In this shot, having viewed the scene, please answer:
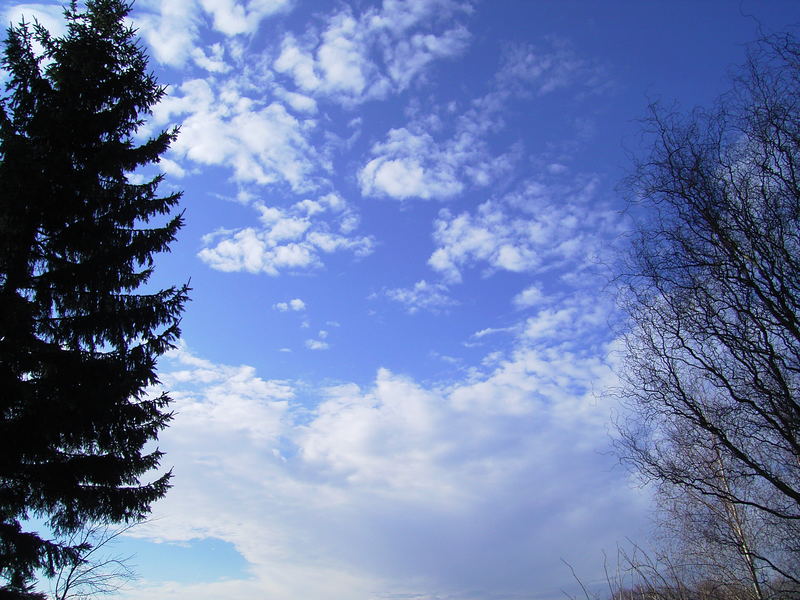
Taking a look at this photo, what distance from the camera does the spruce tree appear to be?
7125 millimetres

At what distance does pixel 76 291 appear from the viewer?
27.0ft

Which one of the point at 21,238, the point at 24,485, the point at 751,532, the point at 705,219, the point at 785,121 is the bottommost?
the point at 751,532

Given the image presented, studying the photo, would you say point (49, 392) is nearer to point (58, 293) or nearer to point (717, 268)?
point (58, 293)

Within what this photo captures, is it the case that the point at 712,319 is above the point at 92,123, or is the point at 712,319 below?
below

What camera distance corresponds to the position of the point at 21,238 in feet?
25.4

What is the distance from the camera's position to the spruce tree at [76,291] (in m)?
7.12

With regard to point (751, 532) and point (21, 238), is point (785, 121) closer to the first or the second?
point (21, 238)

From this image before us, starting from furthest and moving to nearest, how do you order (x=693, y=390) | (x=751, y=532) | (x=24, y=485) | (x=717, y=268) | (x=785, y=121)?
(x=751, y=532) → (x=24, y=485) → (x=693, y=390) → (x=717, y=268) → (x=785, y=121)

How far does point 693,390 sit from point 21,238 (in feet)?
35.2

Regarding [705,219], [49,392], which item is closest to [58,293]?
[49,392]

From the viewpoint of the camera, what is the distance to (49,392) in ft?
24.2

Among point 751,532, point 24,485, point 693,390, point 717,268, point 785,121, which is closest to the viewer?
point 785,121

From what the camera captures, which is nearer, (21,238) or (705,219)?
(705,219)

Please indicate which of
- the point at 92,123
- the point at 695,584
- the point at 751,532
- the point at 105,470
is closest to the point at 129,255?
the point at 92,123
